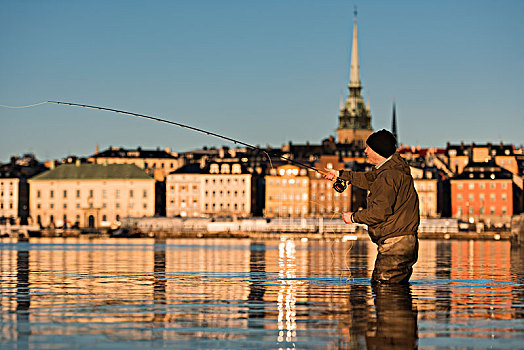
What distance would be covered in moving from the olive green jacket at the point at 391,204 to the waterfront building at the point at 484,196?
13676 cm

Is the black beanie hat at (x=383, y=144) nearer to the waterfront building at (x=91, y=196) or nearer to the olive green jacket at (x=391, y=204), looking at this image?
the olive green jacket at (x=391, y=204)

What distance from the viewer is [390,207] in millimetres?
12945

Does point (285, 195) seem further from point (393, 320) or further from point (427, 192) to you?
point (393, 320)

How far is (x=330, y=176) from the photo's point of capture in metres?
14.2

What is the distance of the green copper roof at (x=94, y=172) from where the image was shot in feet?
513

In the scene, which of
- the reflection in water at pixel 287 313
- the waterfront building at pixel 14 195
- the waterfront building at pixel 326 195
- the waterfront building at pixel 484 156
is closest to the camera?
the reflection in water at pixel 287 313

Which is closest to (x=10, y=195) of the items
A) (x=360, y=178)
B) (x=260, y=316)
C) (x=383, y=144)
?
(x=360, y=178)


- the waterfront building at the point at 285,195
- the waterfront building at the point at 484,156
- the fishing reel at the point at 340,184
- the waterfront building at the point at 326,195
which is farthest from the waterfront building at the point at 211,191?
the fishing reel at the point at 340,184

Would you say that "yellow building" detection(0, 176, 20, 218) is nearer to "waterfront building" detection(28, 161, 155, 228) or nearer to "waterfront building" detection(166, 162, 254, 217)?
"waterfront building" detection(28, 161, 155, 228)

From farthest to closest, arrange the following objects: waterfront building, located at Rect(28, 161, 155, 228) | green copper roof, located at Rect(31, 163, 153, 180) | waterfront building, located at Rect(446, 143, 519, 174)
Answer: waterfront building, located at Rect(446, 143, 519, 174) < green copper roof, located at Rect(31, 163, 153, 180) < waterfront building, located at Rect(28, 161, 155, 228)

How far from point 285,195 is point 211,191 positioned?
10.7m

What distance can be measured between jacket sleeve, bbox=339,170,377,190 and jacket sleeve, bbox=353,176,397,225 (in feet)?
0.98

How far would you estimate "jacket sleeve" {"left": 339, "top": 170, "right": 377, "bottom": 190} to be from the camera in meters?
13.5

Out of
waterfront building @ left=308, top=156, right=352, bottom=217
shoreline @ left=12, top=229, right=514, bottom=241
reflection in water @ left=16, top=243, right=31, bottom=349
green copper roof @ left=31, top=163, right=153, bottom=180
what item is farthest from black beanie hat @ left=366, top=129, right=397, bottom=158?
green copper roof @ left=31, top=163, right=153, bottom=180
